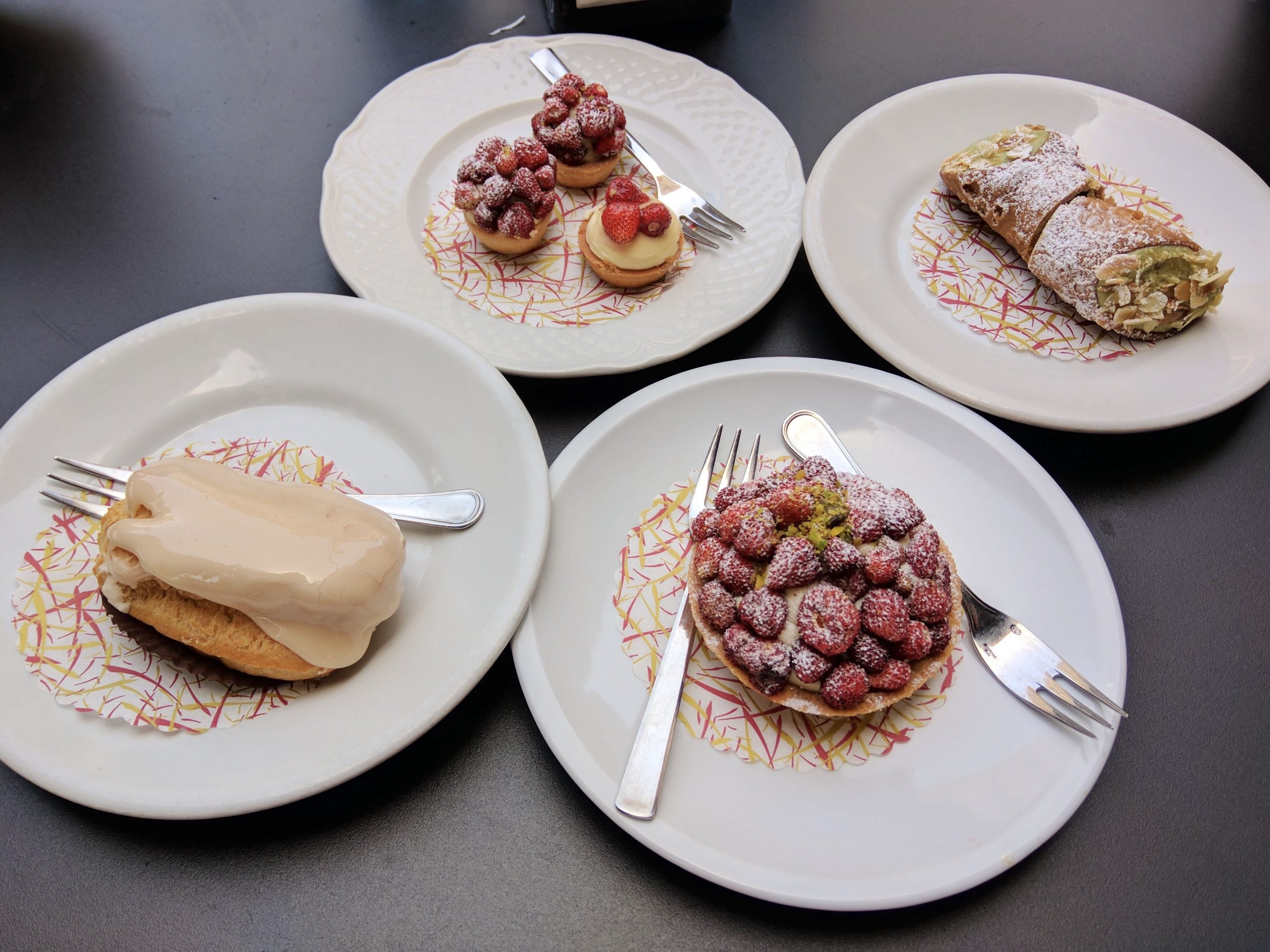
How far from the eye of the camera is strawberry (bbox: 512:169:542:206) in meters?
1.76

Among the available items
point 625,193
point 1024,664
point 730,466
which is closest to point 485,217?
point 625,193

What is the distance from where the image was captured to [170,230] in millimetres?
2000

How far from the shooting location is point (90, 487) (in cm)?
144

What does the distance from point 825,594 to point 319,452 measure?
3.26 ft

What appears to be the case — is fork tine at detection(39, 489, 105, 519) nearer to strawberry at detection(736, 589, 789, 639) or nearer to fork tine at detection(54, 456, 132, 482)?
fork tine at detection(54, 456, 132, 482)

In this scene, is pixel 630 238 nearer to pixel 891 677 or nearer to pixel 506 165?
pixel 506 165

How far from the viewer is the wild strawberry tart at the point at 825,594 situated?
3.98 ft

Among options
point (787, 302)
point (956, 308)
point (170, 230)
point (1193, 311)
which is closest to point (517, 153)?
point (787, 302)

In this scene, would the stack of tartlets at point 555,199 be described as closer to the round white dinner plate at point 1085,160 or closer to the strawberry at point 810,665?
the round white dinner plate at point 1085,160

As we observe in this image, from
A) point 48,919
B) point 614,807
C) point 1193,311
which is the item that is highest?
point 1193,311

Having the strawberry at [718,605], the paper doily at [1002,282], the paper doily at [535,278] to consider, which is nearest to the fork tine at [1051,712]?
the strawberry at [718,605]

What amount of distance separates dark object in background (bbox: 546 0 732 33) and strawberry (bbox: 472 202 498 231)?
0.87 meters

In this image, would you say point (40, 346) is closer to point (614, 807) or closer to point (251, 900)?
point (251, 900)

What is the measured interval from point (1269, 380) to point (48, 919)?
2380 millimetres
